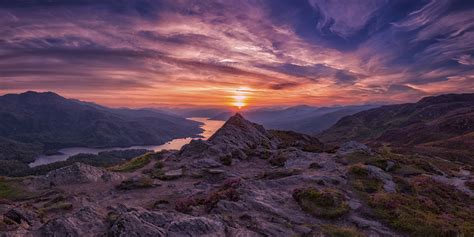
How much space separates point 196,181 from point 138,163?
18.0m

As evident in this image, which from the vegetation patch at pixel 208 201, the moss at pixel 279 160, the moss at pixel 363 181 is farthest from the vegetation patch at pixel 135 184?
the moss at pixel 363 181

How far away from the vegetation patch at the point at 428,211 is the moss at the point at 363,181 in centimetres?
227

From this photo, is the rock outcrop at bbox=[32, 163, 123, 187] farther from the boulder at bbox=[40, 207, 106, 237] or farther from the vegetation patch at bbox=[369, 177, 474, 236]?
the vegetation patch at bbox=[369, 177, 474, 236]

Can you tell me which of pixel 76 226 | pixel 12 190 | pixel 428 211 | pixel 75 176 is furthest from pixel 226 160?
pixel 76 226

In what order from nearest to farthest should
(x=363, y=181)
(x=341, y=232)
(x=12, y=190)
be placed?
(x=341, y=232) → (x=363, y=181) → (x=12, y=190)

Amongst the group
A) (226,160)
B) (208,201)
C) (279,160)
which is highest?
(208,201)

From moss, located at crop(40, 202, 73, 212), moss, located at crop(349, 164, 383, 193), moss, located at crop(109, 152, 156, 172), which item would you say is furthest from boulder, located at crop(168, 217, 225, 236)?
moss, located at crop(109, 152, 156, 172)

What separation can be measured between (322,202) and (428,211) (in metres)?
8.51

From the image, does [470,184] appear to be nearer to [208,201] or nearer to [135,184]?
[208,201]

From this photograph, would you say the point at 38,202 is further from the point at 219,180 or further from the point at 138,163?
the point at 138,163

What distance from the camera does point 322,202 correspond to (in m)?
23.2

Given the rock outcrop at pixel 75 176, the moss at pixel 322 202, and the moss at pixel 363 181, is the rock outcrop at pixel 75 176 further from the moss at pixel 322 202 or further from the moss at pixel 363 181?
the moss at pixel 363 181

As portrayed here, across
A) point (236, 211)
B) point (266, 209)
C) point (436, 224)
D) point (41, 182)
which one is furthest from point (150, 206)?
point (436, 224)

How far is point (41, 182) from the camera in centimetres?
3375
